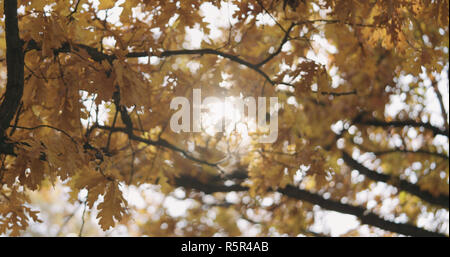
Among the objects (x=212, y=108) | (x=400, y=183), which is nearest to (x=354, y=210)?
(x=400, y=183)

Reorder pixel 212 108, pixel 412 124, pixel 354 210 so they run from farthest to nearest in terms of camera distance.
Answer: pixel 412 124
pixel 354 210
pixel 212 108

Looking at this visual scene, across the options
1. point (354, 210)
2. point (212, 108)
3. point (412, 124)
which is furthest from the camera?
point (412, 124)

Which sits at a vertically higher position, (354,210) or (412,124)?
(412,124)

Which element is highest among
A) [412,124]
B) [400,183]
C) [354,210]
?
[412,124]

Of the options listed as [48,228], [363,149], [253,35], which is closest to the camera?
[253,35]

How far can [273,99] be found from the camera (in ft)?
12.4

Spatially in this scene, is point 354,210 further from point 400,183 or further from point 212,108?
point 212,108

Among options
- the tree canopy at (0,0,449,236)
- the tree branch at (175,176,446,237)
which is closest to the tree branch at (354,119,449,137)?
the tree canopy at (0,0,449,236)

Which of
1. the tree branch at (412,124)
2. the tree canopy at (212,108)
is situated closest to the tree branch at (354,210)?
the tree canopy at (212,108)

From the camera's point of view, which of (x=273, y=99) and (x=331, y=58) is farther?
(x=331, y=58)

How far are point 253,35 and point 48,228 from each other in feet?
51.5

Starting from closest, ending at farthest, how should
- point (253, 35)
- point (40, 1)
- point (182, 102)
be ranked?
point (40, 1), point (182, 102), point (253, 35)

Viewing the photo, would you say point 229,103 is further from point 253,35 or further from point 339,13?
point 339,13
